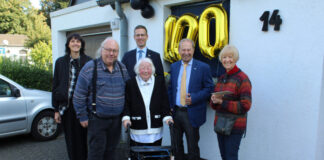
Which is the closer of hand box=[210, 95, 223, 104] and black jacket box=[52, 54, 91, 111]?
hand box=[210, 95, 223, 104]

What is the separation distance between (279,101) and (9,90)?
5090mm

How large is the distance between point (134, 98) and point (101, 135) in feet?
1.89

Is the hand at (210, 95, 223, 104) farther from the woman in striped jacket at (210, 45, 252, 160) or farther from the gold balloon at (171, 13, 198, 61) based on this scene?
the gold balloon at (171, 13, 198, 61)

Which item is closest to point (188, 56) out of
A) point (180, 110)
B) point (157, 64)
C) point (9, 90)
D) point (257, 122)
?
point (157, 64)

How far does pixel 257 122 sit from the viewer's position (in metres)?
3.34

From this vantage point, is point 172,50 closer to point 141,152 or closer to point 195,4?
point 195,4

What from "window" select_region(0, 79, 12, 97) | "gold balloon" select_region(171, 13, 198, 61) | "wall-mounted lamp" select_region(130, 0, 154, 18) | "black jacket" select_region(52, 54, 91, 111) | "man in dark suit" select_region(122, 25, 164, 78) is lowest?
"window" select_region(0, 79, 12, 97)

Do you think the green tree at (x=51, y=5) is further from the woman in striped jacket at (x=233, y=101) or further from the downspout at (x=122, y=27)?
the woman in striped jacket at (x=233, y=101)

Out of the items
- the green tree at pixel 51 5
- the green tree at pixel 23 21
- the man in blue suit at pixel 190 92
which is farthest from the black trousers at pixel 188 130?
the green tree at pixel 23 21

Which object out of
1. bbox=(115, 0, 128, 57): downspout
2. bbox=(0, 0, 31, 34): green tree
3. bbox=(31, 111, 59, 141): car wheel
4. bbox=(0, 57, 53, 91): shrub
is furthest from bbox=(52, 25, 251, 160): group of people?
bbox=(0, 0, 31, 34): green tree

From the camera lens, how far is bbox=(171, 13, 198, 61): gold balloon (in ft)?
12.8

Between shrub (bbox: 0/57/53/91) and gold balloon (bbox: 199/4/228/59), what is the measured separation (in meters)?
7.53

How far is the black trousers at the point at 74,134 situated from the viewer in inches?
121

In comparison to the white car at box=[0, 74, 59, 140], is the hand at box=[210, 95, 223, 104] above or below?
above
